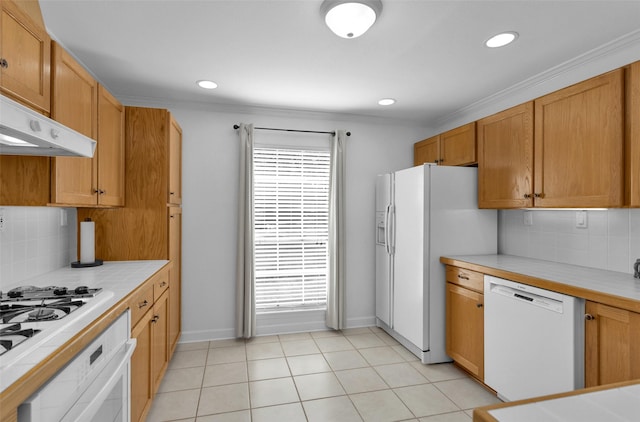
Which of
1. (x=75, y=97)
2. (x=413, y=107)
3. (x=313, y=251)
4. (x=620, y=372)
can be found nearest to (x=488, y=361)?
(x=620, y=372)

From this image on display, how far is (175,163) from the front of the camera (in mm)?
3055

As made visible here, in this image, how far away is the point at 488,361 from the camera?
2461 mm

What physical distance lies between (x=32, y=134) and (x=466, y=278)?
280cm

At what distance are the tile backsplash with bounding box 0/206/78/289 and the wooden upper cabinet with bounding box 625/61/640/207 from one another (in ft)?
11.3

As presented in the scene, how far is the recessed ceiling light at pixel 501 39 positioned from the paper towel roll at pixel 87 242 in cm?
299

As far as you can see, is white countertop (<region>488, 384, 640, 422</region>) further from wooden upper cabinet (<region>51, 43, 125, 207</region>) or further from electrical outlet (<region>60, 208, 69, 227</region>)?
electrical outlet (<region>60, 208, 69, 227</region>)

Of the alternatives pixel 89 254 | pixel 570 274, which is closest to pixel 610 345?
pixel 570 274

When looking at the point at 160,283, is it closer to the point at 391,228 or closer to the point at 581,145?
Answer: the point at 391,228

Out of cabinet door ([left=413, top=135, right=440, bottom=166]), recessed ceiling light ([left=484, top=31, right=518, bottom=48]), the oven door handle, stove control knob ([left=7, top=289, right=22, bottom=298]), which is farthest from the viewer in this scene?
cabinet door ([left=413, top=135, right=440, bottom=166])

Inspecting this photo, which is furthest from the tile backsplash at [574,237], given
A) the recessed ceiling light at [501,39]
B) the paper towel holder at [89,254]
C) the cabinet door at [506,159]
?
the paper towel holder at [89,254]

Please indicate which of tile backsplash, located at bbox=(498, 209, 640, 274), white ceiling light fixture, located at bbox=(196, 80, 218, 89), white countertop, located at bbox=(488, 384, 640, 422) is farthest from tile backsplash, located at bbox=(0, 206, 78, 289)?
tile backsplash, located at bbox=(498, 209, 640, 274)

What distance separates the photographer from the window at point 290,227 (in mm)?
3680

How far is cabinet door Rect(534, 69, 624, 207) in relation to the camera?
6.52 feet

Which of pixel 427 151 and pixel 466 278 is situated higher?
pixel 427 151
